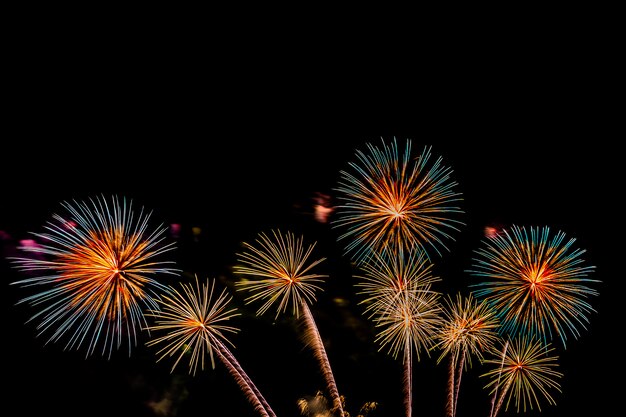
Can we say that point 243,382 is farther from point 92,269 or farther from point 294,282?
point 92,269

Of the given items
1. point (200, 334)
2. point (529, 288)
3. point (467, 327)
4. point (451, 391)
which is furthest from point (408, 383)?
point (200, 334)

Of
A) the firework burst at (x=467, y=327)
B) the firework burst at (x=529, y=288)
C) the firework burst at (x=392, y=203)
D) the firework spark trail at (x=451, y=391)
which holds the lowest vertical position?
the firework spark trail at (x=451, y=391)

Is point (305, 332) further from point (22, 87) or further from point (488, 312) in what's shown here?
point (22, 87)

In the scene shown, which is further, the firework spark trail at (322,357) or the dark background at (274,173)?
the firework spark trail at (322,357)

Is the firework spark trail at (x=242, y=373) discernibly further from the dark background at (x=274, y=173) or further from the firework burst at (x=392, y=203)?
the firework burst at (x=392, y=203)

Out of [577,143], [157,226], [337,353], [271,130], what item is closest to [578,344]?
[577,143]

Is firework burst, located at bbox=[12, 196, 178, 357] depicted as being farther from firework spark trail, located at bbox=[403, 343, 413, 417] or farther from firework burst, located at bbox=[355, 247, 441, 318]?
firework spark trail, located at bbox=[403, 343, 413, 417]

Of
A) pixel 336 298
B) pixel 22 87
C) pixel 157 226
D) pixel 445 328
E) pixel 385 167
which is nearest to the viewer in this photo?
pixel 22 87

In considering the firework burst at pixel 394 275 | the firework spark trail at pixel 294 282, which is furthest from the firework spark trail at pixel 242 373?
the firework burst at pixel 394 275
